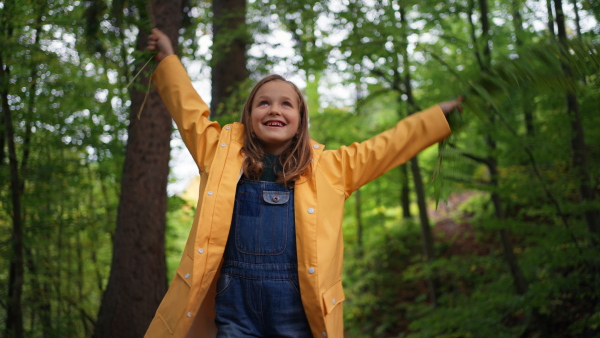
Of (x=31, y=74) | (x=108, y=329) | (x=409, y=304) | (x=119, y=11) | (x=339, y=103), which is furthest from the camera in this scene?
(x=339, y=103)

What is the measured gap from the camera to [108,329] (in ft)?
14.4

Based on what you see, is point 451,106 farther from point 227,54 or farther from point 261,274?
point 227,54

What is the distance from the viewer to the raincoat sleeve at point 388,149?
2.71 meters

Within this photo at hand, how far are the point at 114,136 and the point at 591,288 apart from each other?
5987mm

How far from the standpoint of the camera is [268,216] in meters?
2.62

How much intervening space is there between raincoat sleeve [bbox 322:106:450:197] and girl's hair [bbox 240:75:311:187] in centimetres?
15

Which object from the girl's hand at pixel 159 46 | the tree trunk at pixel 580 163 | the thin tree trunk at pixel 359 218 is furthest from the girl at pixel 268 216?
the thin tree trunk at pixel 359 218

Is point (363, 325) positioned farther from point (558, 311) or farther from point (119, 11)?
point (119, 11)

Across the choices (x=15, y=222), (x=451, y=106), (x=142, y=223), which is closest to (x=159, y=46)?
(x=451, y=106)

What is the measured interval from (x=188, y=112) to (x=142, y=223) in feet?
6.89

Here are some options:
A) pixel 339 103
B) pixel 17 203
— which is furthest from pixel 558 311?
pixel 339 103

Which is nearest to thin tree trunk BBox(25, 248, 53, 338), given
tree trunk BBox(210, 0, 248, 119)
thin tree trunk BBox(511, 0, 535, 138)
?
tree trunk BBox(210, 0, 248, 119)

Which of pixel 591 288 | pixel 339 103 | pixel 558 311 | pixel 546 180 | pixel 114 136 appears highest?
pixel 339 103

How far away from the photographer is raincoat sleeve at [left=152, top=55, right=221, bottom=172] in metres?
2.78
